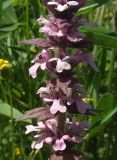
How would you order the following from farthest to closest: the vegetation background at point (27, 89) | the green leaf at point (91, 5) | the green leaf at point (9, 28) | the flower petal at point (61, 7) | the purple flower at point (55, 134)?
1. the green leaf at point (9, 28)
2. the vegetation background at point (27, 89)
3. the green leaf at point (91, 5)
4. the purple flower at point (55, 134)
5. the flower petal at point (61, 7)

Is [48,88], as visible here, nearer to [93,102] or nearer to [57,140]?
[57,140]

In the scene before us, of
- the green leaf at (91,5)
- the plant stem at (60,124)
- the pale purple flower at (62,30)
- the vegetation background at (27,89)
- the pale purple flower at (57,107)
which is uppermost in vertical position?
the pale purple flower at (62,30)

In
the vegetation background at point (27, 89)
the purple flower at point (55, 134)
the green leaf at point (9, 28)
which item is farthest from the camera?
the green leaf at point (9, 28)

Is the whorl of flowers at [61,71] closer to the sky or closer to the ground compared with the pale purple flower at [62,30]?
closer to the ground

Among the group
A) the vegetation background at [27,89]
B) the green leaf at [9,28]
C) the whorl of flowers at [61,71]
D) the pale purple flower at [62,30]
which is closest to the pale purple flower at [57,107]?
the whorl of flowers at [61,71]

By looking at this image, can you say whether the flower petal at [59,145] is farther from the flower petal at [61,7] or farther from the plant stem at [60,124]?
the flower petal at [61,7]

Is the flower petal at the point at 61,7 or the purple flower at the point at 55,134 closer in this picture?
the flower petal at the point at 61,7

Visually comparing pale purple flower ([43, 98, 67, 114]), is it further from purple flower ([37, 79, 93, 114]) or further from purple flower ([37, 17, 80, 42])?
purple flower ([37, 17, 80, 42])

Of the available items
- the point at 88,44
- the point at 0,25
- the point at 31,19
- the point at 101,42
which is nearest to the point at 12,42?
the point at 31,19

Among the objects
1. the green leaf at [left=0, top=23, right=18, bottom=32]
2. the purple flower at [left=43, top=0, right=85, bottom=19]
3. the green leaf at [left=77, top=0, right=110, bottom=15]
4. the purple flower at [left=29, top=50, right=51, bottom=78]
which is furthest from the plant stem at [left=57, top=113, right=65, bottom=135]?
the green leaf at [left=0, top=23, right=18, bottom=32]
